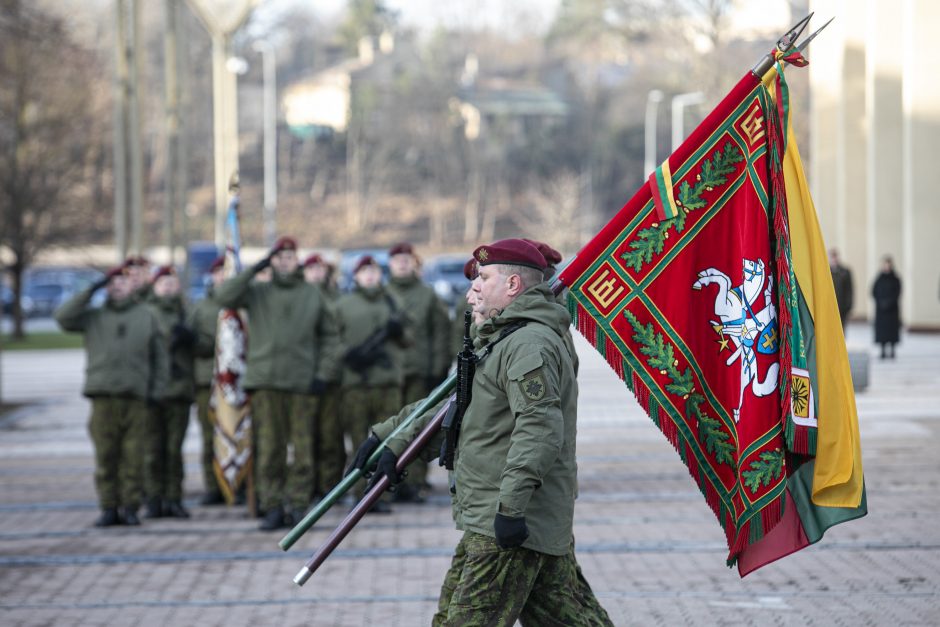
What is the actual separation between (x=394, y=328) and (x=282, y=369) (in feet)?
4.31

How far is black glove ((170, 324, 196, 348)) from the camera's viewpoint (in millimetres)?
11555

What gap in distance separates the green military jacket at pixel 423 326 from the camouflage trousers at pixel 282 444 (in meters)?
1.67

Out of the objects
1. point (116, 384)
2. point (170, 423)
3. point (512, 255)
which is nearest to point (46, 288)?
point (170, 423)

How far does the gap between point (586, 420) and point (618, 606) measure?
9752 mm

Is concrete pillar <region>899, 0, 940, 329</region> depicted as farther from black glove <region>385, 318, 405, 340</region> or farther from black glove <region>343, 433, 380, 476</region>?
black glove <region>343, 433, 380, 476</region>

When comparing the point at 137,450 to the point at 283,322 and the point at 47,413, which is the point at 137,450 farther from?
the point at 47,413

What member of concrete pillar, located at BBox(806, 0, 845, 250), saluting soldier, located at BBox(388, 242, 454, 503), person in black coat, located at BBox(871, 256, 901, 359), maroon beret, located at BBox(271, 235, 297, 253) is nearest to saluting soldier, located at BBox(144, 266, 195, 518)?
maroon beret, located at BBox(271, 235, 297, 253)

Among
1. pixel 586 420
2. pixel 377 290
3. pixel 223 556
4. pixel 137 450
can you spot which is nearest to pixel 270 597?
pixel 223 556

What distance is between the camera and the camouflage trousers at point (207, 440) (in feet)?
38.9

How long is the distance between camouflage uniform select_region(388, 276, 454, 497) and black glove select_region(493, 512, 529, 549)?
7.13m

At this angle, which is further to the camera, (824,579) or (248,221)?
(248,221)

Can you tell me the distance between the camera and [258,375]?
10.6 m

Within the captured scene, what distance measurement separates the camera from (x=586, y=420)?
17.7 meters

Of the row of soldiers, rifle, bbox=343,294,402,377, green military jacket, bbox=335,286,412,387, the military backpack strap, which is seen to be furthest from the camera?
green military jacket, bbox=335,286,412,387
